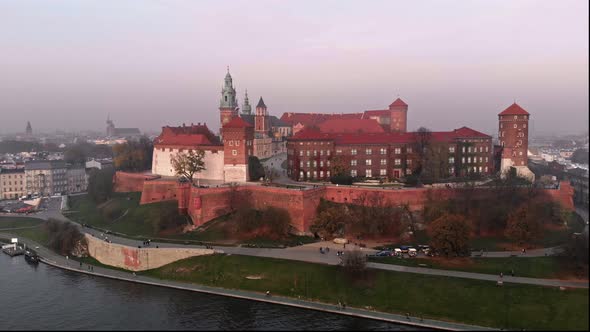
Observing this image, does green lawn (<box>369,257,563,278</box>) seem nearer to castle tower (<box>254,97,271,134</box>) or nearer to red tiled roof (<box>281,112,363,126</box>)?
castle tower (<box>254,97,271,134</box>)

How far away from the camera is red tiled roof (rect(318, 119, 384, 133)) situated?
76.2 metres

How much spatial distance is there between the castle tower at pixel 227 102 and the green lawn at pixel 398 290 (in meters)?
39.8

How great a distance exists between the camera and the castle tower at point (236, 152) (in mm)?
58094

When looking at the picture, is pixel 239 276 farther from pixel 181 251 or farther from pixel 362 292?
pixel 362 292

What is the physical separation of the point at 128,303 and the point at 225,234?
1380 cm

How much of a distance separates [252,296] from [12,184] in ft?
215

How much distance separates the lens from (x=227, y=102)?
8062 cm

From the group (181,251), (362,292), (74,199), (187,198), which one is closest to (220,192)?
(187,198)

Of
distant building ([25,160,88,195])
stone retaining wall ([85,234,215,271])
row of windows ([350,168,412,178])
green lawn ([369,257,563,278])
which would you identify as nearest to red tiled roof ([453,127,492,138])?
row of windows ([350,168,412,178])

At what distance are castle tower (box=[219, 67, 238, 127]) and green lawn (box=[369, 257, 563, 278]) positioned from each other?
149 feet

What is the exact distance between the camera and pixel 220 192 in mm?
52750

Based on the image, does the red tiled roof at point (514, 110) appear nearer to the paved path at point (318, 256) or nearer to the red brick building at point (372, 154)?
the red brick building at point (372, 154)

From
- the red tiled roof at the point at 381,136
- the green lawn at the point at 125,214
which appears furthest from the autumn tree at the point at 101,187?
the red tiled roof at the point at 381,136

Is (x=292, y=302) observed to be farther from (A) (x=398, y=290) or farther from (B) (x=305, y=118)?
(B) (x=305, y=118)
